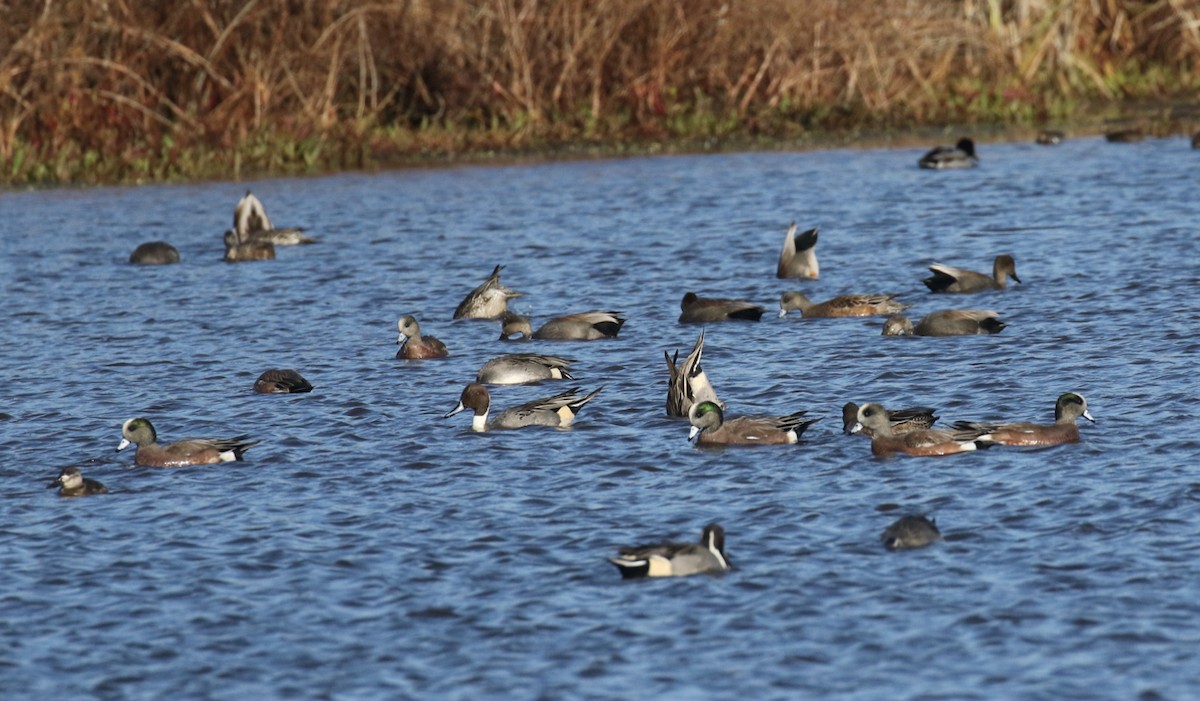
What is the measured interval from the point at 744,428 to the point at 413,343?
4.78m

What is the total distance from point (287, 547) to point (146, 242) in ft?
49.7

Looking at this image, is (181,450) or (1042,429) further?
(181,450)

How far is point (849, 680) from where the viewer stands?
26.7 feet

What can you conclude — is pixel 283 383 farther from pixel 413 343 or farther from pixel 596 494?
pixel 596 494

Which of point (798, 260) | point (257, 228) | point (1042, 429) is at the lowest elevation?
point (1042, 429)

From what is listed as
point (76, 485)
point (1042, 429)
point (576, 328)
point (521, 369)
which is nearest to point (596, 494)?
point (1042, 429)

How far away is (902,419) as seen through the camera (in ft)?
40.7

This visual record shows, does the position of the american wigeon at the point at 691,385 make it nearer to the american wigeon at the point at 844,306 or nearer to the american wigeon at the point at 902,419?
the american wigeon at the point at 902,419

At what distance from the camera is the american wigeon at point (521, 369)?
15242mm

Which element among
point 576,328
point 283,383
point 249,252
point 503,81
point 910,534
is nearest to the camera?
point 910,534

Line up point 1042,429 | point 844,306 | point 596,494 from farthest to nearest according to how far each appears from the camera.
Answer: point 844,306 < point 1042,429 < point 596,494

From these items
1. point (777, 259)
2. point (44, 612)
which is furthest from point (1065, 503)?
point (777, 259)

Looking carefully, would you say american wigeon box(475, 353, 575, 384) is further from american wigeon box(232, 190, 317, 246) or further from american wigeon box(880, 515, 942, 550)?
american wigeon box(232, 190, 317, 246)

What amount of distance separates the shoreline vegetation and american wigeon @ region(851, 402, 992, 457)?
67.1ft
